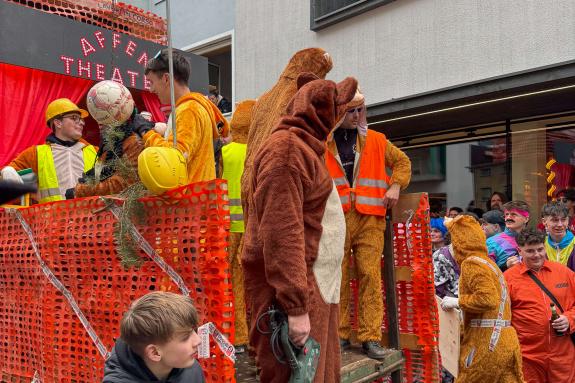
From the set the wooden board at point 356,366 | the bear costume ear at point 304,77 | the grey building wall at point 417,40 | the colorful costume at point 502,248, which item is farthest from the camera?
the grey building wall at point 417,40

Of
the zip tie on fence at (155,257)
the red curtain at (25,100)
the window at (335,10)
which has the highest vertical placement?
the window at (335,10)

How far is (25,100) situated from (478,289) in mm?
5430

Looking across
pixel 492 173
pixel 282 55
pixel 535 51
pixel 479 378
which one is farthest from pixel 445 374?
pixel 282 55

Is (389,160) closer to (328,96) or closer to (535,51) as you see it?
(328,96)

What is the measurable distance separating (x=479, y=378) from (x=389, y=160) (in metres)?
2.06

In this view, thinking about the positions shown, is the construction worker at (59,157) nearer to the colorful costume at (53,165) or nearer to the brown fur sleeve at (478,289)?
the colorful costume at (53,165)

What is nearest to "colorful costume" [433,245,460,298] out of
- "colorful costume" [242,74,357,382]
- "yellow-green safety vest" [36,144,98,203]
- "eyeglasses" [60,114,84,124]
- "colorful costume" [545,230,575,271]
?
"colorful costume" [545,230,575,271]

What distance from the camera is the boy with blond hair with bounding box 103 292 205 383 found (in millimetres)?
2172

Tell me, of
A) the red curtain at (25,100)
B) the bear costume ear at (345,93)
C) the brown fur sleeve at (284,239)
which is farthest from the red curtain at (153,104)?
the brown fur sleeve at (284,239)

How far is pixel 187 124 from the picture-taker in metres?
3.33

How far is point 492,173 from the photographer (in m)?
11.2

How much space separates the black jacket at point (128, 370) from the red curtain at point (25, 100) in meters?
4.97

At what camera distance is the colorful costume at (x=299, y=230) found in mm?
2361

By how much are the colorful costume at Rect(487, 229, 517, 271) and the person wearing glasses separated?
3.78 metres
